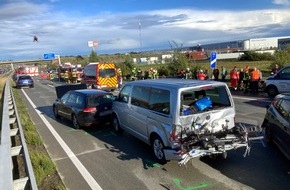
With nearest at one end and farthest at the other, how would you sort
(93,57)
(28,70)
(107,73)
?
1. (107,73)
2. (93,57)
3. (28,70)

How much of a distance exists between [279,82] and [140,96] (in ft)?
35.5

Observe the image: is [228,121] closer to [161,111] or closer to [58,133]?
[161,111]

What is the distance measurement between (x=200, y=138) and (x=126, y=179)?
5.54 ft

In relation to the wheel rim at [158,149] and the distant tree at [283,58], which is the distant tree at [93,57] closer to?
the distant tree at [283,58]

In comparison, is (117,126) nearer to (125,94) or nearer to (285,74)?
(125,94)

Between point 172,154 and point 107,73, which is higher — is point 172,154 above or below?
below

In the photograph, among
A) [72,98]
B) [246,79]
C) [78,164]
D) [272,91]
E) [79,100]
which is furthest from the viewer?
[246,79]

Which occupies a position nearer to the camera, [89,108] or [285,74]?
[89,108]

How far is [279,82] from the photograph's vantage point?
54.6ft

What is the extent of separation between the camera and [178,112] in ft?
21.8

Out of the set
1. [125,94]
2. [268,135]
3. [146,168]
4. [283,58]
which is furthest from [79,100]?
[283,58]

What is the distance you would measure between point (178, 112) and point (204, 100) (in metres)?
0.87

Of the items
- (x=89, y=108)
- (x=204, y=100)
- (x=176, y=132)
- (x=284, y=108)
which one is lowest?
(x=89, y=108)

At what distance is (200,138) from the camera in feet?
21.4
